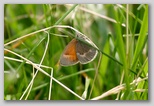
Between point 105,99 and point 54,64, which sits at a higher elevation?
point 54,64

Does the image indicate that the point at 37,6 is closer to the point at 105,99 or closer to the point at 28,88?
the point at 28,88

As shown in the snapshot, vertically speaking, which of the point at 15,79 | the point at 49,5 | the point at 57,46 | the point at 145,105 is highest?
the point at 49,5

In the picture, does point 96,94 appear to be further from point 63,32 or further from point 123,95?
point 63,32

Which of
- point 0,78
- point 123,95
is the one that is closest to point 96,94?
point 123,95

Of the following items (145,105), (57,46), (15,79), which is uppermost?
(57,46)

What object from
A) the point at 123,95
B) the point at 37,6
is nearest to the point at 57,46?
the point at 37,6

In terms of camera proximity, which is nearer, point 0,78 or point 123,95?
point 123,95
